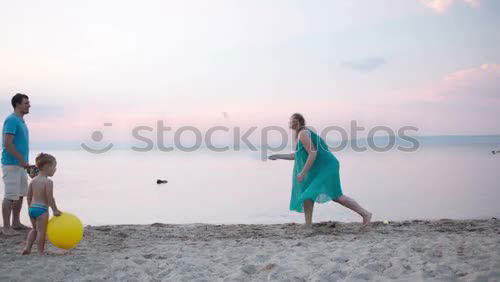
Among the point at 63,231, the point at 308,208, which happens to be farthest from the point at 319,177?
the point at 63,231

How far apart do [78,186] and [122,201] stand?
5147mm

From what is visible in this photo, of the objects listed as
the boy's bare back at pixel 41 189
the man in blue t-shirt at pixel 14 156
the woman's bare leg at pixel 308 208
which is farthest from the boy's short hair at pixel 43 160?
the woman's bare leg at pixel 308 208

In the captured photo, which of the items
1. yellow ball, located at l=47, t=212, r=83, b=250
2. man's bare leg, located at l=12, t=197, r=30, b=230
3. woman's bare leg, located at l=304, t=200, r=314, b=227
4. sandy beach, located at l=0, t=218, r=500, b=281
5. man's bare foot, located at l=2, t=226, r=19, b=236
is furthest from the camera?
woman's bare leg, located at l=304, t=200, r=314, b=227

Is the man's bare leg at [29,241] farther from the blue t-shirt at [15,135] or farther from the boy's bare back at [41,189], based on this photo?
the blue t-shirt at [15,135]

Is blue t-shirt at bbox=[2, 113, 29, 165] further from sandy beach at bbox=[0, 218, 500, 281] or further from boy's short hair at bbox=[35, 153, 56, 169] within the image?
boy's short hair at bbox=[35, 153, 56, 169]

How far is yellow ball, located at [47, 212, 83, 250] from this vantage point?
18.8ft

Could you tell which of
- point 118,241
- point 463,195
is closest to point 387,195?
point 463,195

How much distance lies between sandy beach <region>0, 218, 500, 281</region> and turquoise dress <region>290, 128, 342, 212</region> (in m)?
0.52

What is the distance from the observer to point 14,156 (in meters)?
6.86

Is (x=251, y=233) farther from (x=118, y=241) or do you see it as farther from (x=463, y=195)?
(x=463, y=195)

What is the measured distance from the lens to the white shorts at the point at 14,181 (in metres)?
6.82

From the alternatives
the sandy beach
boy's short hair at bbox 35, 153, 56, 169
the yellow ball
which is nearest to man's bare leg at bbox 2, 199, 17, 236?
the sandy beach

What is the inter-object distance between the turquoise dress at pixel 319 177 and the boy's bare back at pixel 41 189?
12.2 ft

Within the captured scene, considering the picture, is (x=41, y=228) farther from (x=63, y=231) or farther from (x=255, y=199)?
(x=255, y=199)
